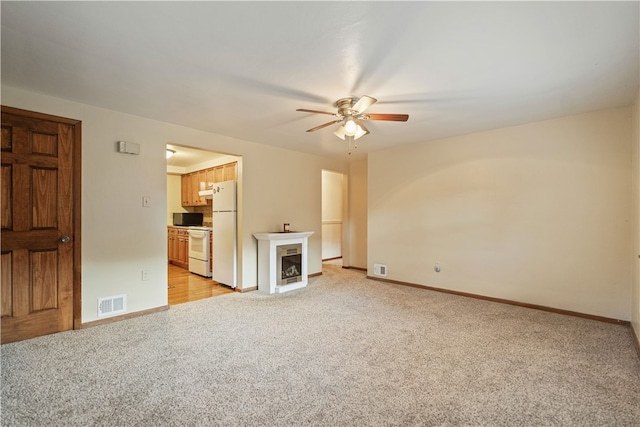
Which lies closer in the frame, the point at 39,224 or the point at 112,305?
the point at 39,224

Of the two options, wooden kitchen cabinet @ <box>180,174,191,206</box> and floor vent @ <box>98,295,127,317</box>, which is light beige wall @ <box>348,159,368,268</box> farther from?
floor vent @ <box>98,295,127,317</box>

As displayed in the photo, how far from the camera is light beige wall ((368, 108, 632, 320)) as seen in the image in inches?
127

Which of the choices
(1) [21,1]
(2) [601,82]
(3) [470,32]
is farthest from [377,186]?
(1) [21,1]

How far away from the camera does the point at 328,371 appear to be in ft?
7.23

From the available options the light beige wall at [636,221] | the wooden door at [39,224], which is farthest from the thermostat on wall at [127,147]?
the light beige wall at [636,221]

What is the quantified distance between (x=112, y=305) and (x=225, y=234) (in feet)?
6.10

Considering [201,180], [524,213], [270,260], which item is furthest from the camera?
[201,180]

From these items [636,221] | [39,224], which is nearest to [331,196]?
[636,221]

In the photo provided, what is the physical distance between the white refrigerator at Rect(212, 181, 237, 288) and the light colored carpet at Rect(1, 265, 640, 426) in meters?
1.25

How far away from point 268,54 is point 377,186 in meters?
3.57

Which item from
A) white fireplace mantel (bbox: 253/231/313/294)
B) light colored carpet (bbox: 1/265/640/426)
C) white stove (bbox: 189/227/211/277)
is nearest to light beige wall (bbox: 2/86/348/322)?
white fireplace mantel (bbox: 253/231/313/294)

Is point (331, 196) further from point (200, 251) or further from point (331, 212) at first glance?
point (200, 251)

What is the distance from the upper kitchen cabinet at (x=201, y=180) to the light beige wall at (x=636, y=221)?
16.8 ft

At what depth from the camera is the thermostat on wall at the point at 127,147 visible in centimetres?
330
